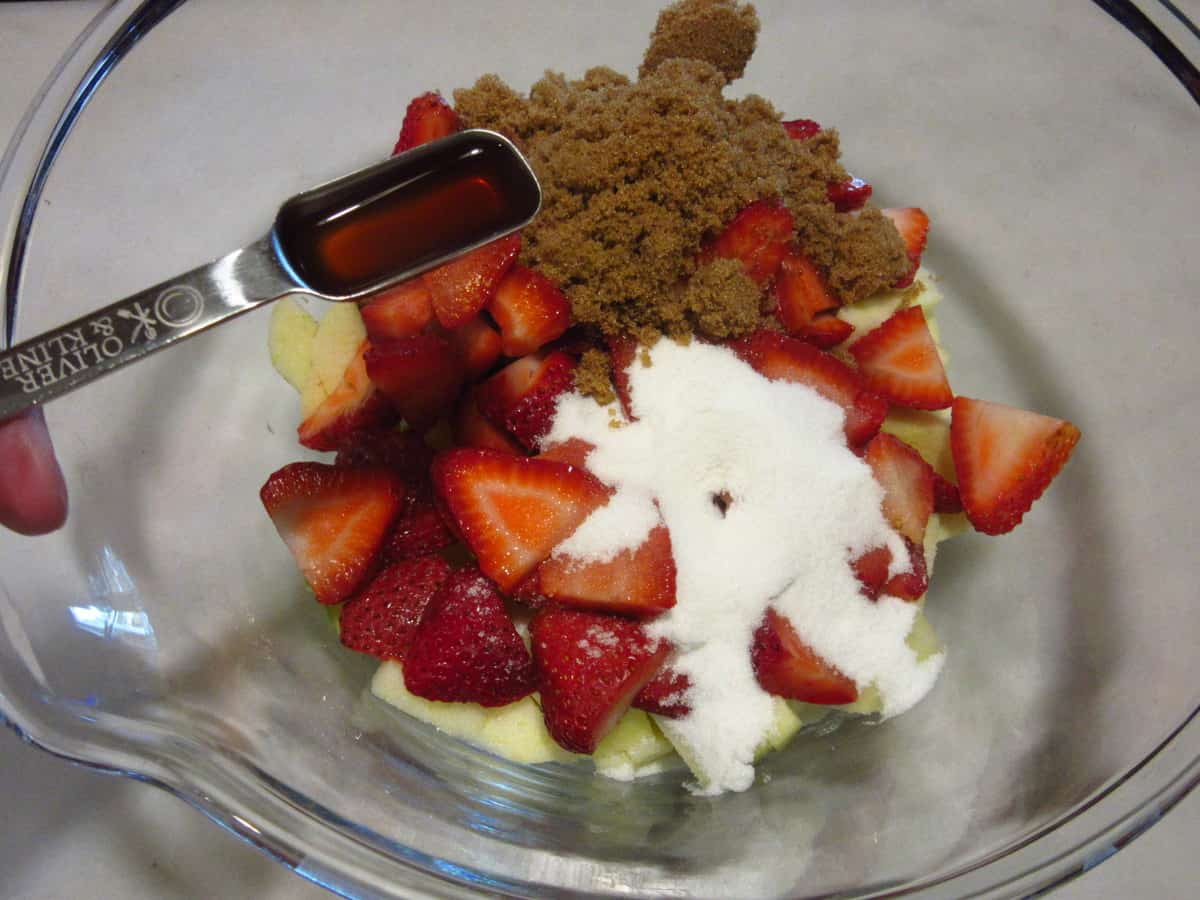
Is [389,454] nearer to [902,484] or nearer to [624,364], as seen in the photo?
[624,364]

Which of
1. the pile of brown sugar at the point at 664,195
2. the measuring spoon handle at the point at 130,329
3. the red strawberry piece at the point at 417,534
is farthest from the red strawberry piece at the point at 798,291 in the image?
the measuring spoon handle at the point at 130,329

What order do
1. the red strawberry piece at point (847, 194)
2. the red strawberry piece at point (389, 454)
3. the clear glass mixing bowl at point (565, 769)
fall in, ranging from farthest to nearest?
the red strawberry piece at point (847, 194) → the red strawberry piece at point (389, 454) → the clear glass mixing bowl at point (565, 769)

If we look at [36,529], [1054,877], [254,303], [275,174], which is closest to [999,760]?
[1054,877]

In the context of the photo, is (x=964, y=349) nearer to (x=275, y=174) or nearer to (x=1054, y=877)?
(x=1054, y=877)

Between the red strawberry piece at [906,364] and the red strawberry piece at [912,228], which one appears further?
the red strawberry piece at [912,228]

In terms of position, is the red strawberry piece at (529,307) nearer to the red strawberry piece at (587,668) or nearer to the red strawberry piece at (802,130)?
the red strawberry piece at (587,668)

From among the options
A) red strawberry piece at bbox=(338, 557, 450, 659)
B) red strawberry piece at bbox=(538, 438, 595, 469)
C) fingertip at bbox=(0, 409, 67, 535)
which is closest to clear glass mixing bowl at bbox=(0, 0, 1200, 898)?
fingertip at bbox=(0, 409, 67, 535)

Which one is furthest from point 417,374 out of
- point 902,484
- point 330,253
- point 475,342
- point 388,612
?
point 902,484
